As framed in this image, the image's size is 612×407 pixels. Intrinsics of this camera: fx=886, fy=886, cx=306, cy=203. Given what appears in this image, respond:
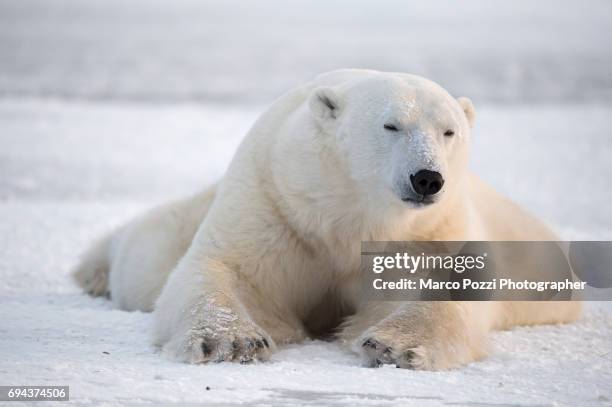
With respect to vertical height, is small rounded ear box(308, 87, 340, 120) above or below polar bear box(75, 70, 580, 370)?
above

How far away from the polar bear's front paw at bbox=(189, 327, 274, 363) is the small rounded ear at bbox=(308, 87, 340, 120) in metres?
0.93

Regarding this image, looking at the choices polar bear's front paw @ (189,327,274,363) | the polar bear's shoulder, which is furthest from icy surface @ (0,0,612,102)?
polar bear's front paw @ (189,327,274,363)

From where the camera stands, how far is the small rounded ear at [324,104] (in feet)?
11.4

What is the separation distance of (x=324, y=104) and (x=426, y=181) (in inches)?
25.1

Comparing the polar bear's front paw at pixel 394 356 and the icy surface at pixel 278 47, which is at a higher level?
the icy surface at pixel 278 47

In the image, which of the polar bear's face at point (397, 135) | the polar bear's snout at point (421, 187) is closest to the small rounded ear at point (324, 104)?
the polar bear's face at point (397, 135)

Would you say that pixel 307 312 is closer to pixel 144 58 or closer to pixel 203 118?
pixel 203 118

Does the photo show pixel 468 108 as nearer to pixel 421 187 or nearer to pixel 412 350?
pixel 421 187

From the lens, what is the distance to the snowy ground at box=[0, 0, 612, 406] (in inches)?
107

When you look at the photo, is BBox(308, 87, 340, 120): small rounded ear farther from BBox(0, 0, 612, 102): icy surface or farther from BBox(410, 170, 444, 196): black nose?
BBox(0, 0, 612, 102): icy surface

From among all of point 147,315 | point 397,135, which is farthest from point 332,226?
point 147,315

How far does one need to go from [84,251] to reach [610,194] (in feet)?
16.0

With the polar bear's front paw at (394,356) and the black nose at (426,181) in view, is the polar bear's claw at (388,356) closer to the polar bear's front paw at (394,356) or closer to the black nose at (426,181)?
the polar bear's front paw at (394,356)

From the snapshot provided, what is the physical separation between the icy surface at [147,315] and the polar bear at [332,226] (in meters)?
0.14
